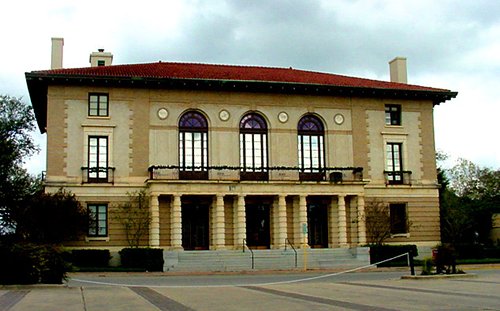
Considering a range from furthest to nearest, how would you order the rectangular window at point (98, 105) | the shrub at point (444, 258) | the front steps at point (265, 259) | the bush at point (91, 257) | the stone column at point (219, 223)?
the rectangular window at point (98, 105) < the stone column at point (219, 223) < the bush at point (91, 257) < the front steps at point (265, 259) < the shrub at point (444, 258)

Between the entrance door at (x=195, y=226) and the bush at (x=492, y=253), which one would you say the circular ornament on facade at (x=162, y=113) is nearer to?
the entrance door at (x=195, y=226)

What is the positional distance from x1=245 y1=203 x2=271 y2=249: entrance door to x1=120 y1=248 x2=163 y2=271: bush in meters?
8.04

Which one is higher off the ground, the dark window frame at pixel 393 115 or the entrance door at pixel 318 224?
the dark window frame at pixel 393 115

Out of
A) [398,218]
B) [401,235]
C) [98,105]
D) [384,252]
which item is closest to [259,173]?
[384,252]

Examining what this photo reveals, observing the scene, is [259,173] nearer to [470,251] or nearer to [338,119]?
[338,119]

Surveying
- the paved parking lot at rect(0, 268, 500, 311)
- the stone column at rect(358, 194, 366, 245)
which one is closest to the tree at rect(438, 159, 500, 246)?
the stone column at rect(358, 194, 366, 245)

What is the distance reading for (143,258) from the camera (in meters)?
38.7

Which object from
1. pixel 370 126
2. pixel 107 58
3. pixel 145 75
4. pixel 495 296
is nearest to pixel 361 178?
pixel 370 126

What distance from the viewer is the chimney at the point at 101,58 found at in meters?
50.3

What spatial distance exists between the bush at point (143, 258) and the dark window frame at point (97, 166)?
5.23 metres

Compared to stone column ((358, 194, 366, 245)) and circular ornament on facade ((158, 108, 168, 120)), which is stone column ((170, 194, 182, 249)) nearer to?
circular ornament on facade ((158, 108, 168, 120))

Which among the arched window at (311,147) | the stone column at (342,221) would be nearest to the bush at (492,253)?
the stone column at (342,221)

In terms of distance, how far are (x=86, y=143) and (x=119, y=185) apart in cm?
322

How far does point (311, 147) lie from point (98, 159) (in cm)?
1355
